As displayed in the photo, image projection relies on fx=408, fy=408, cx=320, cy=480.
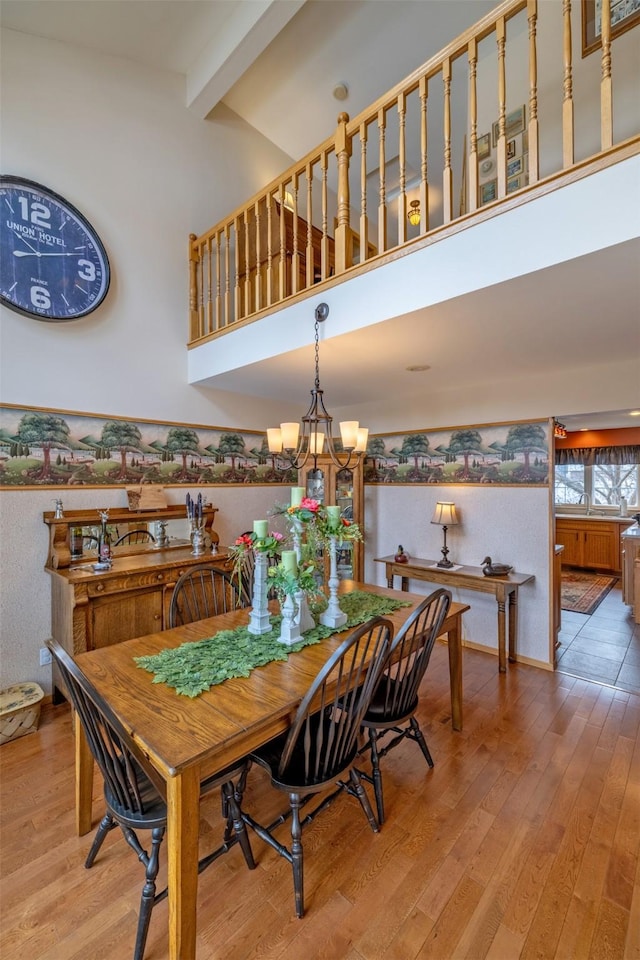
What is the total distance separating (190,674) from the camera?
1.65 meters

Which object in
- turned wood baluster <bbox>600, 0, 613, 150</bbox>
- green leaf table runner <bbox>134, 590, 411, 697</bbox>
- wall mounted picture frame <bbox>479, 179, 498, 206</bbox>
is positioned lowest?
green leaf table runner <bbox>134, 590, 411, 697</bbox>

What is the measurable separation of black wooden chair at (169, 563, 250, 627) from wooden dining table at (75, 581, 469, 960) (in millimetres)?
317

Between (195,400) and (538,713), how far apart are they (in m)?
3.66

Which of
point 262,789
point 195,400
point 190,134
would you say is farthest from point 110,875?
point 190,134

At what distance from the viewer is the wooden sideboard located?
2.57 meters

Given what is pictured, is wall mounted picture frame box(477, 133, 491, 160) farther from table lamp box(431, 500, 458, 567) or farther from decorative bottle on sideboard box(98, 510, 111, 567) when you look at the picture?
decorative bottle on sideboard box(98, 510, 111, 567)

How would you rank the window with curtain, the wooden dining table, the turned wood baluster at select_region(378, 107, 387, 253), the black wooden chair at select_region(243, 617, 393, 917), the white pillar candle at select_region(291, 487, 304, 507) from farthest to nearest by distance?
the window with curtain → the turned wood baluster at select_region(378, 107, 387, 253) → the white pillar candle at select_region(291, 487, 304, 507) → the black wooden chair at select_region(243, 617, 393, 917) → the wooden dining table

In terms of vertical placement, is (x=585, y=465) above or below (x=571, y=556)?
above

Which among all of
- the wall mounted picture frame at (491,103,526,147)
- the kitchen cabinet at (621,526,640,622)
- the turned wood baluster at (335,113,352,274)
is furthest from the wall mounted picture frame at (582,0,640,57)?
the kitchen cabinet at (621,526,640,622)

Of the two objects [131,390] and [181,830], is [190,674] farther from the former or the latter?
[131,390]

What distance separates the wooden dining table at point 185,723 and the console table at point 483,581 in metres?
1.85

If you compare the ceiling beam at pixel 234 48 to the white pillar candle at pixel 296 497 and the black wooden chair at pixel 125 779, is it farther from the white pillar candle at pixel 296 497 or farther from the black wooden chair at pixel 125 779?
the black wooden chair at pixel 125 779

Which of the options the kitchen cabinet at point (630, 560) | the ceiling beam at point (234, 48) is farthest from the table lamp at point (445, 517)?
the ceiling beam at point (234, 48)

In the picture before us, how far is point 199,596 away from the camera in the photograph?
10.3 ft
